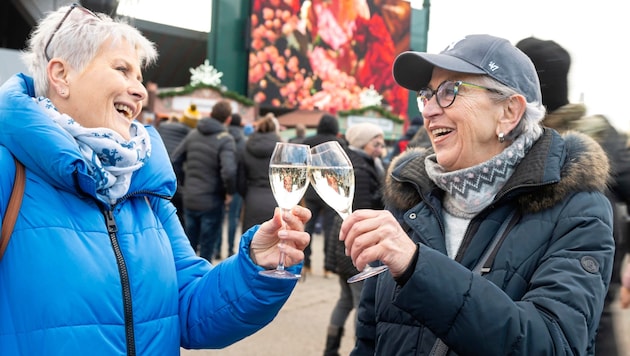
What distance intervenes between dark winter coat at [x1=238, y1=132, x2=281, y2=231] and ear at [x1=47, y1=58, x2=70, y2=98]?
4.88m

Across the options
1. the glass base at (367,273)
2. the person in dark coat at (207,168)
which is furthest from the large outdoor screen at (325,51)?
the glass base at (367,273)

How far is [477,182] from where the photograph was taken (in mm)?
1784

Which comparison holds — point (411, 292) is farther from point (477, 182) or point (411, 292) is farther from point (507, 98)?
point (507, 98)

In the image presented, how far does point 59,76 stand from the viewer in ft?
5.88

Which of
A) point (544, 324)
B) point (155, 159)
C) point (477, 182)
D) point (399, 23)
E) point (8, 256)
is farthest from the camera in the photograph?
point (399, 23)

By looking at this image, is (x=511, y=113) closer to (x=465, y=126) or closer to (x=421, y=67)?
(x=465, y=126)

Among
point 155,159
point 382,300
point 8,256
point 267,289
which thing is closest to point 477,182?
point 382,300

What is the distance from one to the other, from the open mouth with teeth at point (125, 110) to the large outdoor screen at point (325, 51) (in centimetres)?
1837

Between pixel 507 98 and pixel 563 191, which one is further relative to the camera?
pixel 507 98

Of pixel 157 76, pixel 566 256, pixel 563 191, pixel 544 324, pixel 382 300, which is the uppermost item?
pixel 563 191

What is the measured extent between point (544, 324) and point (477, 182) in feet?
1.56

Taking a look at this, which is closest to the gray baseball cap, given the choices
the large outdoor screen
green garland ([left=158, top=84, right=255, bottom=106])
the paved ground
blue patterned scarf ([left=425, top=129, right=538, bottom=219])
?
blue patterned scarf ([left=425, top=129, right=538, bottom=219])

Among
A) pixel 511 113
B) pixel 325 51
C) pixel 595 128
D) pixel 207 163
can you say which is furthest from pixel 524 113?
pixel 325 51

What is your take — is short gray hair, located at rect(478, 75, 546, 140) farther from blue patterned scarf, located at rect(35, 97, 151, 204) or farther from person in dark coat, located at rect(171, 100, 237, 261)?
person in dark coat, located at rect(171, 100, 237, 261)
